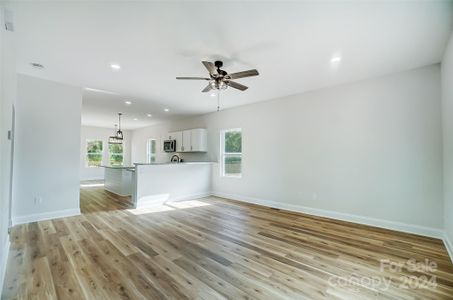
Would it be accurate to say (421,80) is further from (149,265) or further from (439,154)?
(149,265)

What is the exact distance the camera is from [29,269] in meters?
2.32

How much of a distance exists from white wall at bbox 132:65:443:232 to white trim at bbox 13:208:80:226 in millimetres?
4125

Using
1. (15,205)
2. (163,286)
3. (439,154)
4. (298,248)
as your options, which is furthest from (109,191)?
(439,154)

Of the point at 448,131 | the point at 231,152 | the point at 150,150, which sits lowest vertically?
the point at 231,152

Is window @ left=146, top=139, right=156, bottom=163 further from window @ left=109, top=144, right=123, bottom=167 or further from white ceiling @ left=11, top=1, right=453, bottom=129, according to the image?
white ceiling @ left=11, top=1, right=453, bottom=129

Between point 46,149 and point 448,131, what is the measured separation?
6.73 meters

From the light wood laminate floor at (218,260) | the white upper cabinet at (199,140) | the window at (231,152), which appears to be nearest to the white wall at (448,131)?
the light wood laminate floor at (218,260)

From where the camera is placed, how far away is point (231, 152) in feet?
21.5

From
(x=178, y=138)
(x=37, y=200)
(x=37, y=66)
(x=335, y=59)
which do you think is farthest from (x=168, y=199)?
(x=335, y=59)

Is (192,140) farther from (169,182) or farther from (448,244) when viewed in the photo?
(448,244)

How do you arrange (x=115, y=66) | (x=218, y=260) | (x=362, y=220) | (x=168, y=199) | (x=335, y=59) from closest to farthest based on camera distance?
(x=218, y=260), (x=335, y=59), (x=115, y=66), (x=362, y=220), (x=168, y=199)

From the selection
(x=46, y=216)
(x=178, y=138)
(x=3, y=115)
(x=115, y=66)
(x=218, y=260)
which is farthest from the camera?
(x=178, y=138)

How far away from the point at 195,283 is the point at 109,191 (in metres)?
6.39

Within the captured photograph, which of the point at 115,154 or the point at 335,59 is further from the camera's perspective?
the point at 115,154
